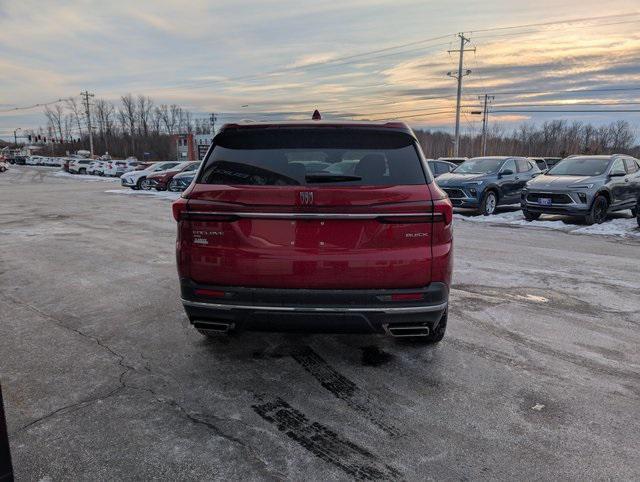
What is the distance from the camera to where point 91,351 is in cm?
437

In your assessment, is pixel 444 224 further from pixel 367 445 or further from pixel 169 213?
pixel 169 213

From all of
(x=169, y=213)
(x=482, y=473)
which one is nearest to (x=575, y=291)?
(x=482, y=473)

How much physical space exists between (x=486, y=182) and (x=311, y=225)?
1242 centimetres

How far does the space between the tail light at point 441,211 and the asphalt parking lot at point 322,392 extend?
1295mm

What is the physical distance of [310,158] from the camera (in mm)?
3719

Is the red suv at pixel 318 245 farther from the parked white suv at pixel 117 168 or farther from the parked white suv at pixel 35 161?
the parked white suv at pixel 35 161

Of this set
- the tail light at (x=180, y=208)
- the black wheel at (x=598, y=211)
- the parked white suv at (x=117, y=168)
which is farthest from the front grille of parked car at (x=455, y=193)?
the parked white suv at (x=117, y=168)

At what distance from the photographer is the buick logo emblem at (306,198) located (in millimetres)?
3262

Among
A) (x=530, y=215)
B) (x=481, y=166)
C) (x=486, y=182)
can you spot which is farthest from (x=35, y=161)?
(x=530, y=215)

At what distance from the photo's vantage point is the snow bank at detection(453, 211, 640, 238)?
449 inches

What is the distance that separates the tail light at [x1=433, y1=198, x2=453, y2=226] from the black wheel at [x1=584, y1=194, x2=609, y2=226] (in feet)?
34.8

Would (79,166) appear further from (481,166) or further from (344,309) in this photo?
(344,309)

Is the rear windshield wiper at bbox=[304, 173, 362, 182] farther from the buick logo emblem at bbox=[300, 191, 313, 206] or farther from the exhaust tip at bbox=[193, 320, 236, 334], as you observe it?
the exhaust tip at bbox=[193, 320, 236, 334]

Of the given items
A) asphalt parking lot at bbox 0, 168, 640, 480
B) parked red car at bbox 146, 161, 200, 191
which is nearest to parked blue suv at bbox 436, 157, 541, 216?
asphalt parking lot at bbox 0, 168, 640, 480
